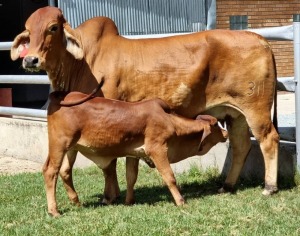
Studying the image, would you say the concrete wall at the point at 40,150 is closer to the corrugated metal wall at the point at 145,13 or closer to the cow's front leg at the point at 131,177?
the cow's front leg at the point at 131,177

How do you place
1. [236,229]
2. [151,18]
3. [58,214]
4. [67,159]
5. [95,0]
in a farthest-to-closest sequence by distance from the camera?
[151,18] < [95,0] < [67,159] < [58,214] < [236,229]

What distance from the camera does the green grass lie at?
561 centimetres

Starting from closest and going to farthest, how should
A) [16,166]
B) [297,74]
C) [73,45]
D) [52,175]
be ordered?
[52,175]
[73,45]
[297,74]
[16,166]

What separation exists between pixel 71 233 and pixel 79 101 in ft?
4.64

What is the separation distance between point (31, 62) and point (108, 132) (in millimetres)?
960


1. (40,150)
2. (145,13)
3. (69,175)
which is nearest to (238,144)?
(69,175)

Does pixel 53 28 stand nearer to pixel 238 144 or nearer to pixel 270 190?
pixel 238 144

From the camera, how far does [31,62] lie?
6387mm

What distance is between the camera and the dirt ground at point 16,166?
1010 centimetres

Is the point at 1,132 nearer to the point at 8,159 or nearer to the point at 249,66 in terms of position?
the point at 8,159

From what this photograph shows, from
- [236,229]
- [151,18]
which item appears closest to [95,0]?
[151,18]

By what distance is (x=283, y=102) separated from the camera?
50.4 ft

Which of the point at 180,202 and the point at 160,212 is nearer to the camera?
the point at 160,212

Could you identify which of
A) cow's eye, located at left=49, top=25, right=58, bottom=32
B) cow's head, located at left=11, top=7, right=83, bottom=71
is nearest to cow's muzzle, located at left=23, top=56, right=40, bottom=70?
cow's head, located at left=11, top=7, right=83, bottom=71
